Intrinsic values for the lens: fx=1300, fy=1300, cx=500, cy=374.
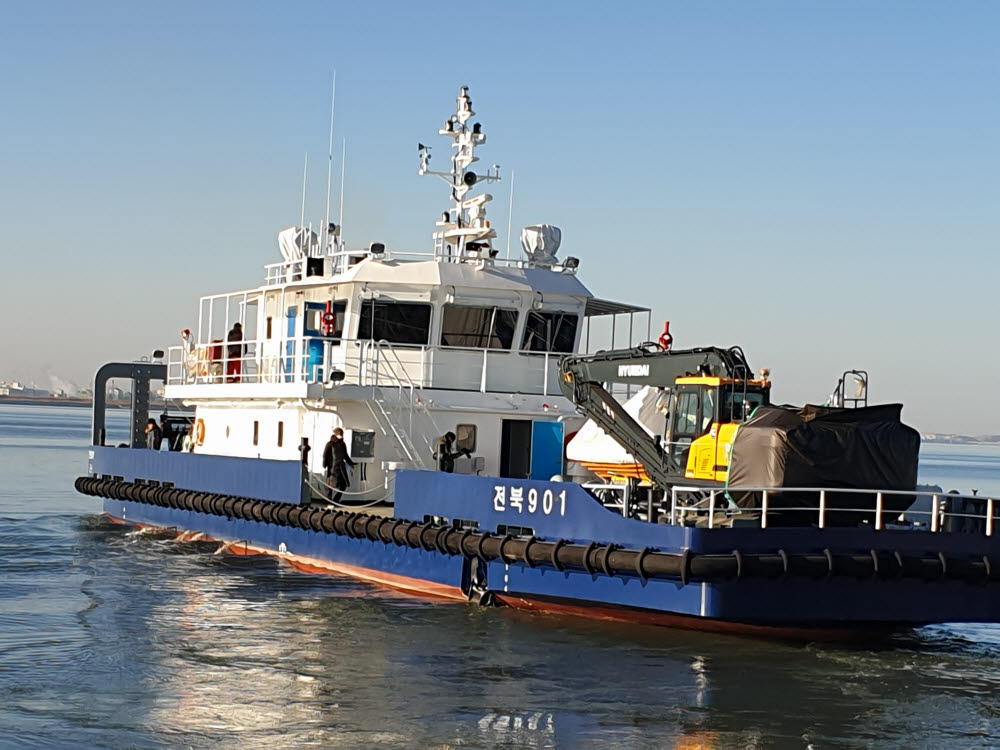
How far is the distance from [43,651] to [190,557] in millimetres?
6283

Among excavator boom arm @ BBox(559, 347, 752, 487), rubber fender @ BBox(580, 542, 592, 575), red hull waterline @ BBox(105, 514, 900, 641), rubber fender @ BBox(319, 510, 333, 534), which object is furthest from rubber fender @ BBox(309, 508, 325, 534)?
rubber fender @ BBox(580, 542, 592, 575)

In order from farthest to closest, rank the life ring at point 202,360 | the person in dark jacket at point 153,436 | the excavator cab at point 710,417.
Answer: the person in dark jacket at point 153,436, the life ring at point 202,360, the excavator cab at point 710,417

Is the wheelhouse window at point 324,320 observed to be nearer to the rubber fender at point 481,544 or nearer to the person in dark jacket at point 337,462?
the person in dark jacket at point 337,462

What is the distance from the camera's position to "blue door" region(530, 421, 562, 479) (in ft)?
55.1

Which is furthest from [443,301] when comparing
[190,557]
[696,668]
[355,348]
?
[696,668]

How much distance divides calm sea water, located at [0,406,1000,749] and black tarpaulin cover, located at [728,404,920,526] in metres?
1.41

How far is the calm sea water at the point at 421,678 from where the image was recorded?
31.2 ft

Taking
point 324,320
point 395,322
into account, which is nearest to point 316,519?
point 324,320

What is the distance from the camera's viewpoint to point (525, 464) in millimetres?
17078

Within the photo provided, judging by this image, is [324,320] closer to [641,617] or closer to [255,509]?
[255,509]

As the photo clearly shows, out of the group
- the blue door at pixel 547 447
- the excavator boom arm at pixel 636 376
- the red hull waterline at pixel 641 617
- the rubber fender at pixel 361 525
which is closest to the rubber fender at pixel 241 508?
the rubber fender at pixel 361 525

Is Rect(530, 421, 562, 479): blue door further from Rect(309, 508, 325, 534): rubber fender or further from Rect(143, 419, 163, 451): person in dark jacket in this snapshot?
Rect(143, 419, 163, 451): person in dark jacket

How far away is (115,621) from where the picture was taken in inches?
532

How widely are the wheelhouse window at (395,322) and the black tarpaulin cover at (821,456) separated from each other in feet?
19.8
